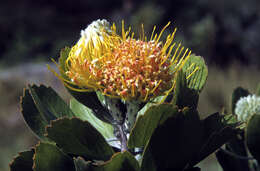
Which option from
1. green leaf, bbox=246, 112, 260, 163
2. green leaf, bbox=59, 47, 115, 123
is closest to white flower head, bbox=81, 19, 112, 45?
green leaf, bbox=59, 47, 115, 123

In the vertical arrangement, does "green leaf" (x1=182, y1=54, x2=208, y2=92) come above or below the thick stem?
above

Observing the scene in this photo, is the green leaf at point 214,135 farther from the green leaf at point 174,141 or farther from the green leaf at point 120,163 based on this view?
the green leaf at point 120,163

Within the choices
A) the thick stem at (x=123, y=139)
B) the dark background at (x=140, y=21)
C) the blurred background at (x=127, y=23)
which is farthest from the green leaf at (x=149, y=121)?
the dark background at (x=140, y=21)

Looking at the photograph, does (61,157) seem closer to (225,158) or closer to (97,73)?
(97,73)

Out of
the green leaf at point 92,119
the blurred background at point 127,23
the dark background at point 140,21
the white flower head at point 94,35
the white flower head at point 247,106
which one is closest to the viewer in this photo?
the white flower head at point 94,35

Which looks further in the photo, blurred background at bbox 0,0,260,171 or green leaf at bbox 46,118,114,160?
blurred background at bbox 0,0,260,171

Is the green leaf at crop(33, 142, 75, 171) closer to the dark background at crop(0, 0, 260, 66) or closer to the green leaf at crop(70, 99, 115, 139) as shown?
the green leaf at crop(70, 99, 115, 139)

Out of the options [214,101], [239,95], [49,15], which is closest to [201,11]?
[214,101]
